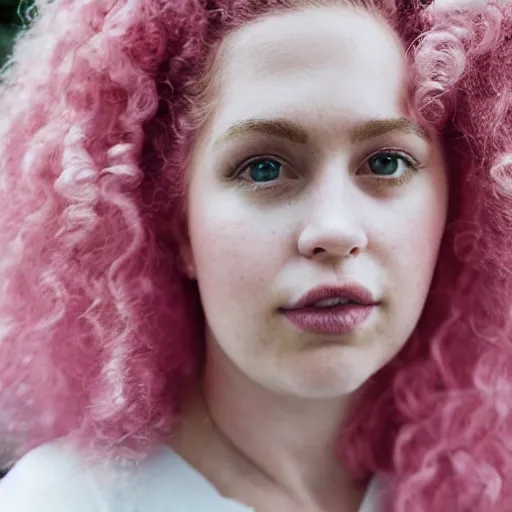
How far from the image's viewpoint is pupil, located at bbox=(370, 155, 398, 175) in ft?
2.82

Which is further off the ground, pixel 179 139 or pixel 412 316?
pixel 179 139

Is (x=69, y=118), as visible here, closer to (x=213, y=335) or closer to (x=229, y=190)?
(x=229, y=190)

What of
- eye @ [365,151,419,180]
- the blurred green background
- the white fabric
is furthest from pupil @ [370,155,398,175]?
the blurred green background

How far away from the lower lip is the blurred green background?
2.47 feet

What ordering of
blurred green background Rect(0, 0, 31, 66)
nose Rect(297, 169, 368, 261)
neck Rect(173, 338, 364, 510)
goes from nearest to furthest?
nose Rect(297, 169, 368, 261), neck Rect(173, 338, 364, 510), blurred green background Rect(0, 0, 31, 66)

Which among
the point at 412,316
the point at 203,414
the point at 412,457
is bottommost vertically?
the point at 412,457

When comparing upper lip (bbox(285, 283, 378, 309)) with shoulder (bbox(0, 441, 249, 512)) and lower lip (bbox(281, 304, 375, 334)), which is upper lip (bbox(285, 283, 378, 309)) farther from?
shoulder (bbox(0, 441, 249, 512))

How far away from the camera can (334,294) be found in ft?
2.67

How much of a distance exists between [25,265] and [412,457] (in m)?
0.55

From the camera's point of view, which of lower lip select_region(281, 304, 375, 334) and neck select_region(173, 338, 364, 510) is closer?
lower lip select_region(281, 304, 375, 334)

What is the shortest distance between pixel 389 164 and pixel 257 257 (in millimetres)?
188

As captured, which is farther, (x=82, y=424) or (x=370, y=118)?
(x=82, y=424)

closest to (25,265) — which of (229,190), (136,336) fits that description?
(136,336)

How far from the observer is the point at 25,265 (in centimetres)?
94
